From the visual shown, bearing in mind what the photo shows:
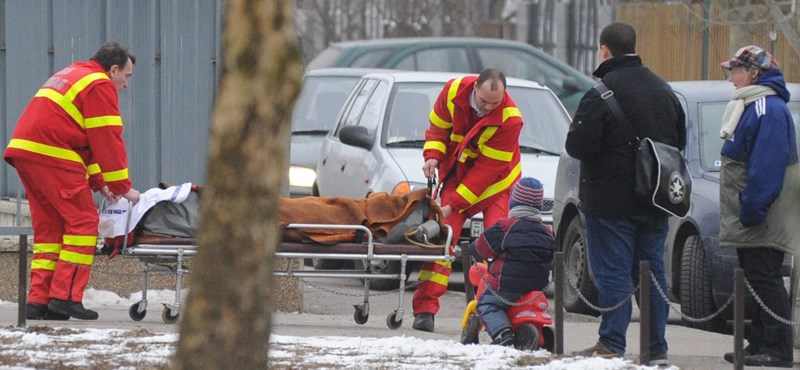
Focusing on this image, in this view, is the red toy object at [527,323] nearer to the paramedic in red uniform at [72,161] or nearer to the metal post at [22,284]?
the paramedic in red uniform at [72,161]

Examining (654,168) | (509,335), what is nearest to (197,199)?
(509,335)

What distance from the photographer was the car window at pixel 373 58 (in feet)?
63.3

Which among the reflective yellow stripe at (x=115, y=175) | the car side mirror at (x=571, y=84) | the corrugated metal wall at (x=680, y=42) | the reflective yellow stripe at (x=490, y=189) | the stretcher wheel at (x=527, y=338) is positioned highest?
the corrugated metal wall at (x=680, y=42)

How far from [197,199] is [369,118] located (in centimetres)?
364

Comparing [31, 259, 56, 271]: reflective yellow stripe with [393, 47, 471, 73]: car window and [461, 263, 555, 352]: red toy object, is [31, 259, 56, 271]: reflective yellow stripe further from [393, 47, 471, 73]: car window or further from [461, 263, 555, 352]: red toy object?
[393, 47, 471, 73]: car window

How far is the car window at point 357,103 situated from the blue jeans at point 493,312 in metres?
4.61

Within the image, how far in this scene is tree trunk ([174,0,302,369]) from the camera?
467 cm

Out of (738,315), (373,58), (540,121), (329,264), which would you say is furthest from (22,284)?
(373,58)

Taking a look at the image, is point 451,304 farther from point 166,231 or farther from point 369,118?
point 166,231

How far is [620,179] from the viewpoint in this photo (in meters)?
7.82

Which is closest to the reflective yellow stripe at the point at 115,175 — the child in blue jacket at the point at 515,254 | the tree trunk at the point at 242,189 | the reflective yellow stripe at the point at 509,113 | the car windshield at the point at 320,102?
the child in blue jacket at the point at 515,254

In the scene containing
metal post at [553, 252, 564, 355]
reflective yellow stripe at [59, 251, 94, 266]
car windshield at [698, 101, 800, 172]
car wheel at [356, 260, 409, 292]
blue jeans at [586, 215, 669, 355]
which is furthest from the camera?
car wheel at [356, 260, 409, 292]

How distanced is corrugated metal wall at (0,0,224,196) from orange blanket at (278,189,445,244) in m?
1.75

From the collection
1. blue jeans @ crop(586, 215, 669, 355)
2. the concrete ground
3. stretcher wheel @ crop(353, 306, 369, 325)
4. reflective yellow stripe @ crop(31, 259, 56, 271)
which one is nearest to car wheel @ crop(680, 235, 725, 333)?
the concrete ground
